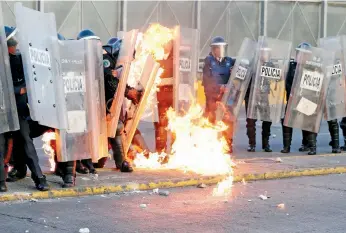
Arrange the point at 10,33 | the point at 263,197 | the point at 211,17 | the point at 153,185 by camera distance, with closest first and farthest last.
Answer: the point at 10,33 < the point at 263,197 < the point at 153,185 < the point at 211,17

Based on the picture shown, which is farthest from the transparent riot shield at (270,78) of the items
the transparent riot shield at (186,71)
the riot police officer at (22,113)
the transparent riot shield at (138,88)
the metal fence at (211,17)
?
the metal fence at (211,17)

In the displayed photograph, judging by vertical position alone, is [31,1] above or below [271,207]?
above

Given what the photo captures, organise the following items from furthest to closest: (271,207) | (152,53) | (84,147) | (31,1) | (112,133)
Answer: (31,1), (152,53), (112,133), (84,147), (271,207)

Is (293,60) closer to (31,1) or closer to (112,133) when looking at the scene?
(112,133)

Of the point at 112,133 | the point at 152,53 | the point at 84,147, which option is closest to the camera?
the point at 84,147

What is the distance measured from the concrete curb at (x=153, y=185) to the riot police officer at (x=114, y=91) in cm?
87

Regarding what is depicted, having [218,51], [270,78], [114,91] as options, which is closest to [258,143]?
[270,78]

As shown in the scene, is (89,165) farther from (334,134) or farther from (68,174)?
(334,134)

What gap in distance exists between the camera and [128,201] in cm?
884

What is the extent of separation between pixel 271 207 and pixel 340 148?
563 cm

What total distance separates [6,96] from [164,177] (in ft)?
8.29

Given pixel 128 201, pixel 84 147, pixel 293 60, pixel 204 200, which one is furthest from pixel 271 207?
pixel 293 60

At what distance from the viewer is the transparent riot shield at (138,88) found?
10.9m

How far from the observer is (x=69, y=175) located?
9219mm
